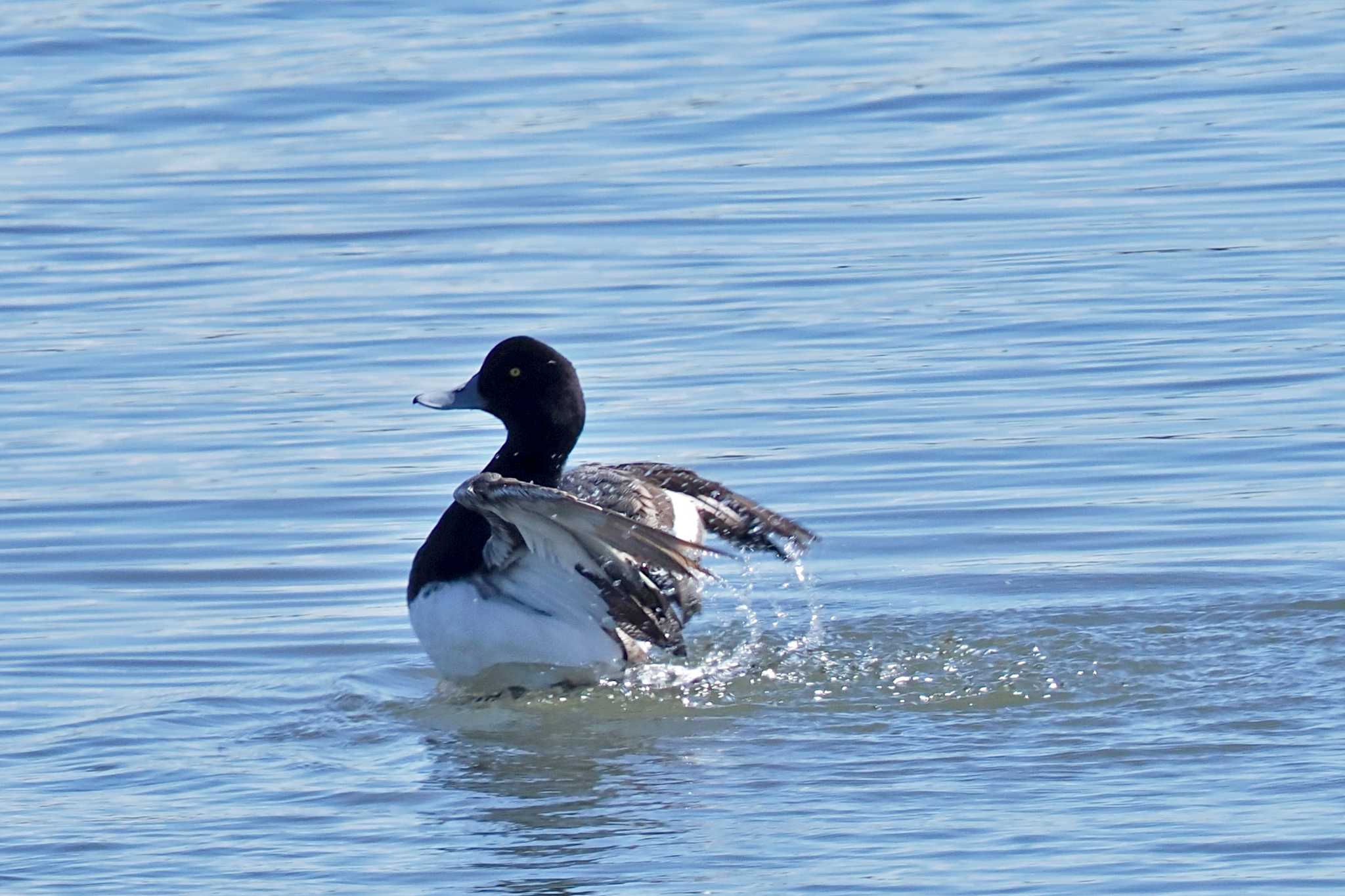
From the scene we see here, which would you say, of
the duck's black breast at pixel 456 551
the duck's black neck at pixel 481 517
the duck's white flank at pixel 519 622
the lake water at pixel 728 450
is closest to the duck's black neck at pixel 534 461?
the duck's black neck at pixel 481 517

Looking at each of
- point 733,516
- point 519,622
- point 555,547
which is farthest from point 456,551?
point 733,516

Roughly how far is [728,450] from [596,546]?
2.94m

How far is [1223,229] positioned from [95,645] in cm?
733

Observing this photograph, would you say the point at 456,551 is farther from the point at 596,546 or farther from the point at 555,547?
the point at 596,546

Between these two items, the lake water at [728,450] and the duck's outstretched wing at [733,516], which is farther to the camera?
the duck's outstretched wing at [733,516]

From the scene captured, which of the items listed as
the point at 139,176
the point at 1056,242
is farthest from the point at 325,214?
the point at 1056,242

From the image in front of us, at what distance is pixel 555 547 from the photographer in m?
7.18

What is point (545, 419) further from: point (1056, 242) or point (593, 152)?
point (593, 152)

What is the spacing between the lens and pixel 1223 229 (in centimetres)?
1313

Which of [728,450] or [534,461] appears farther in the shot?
[728,450]

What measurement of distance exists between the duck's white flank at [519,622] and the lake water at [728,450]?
0.17 meters

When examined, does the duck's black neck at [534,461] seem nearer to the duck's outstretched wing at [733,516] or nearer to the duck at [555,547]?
the duck at [555,547]

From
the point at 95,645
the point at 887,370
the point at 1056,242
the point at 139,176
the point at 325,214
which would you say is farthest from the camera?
the point at 139,176

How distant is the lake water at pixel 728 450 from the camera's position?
5.88 metres
